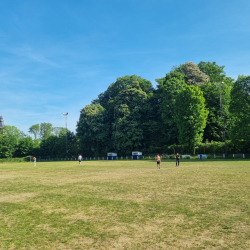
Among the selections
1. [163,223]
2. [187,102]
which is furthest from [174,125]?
[163,223]

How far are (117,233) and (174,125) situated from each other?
58595mm

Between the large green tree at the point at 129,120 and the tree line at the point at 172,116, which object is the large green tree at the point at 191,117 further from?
the large green tree at the point at 129,120

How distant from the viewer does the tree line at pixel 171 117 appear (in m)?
52.7

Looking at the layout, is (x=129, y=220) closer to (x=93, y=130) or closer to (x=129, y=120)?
(x=129, y=120)

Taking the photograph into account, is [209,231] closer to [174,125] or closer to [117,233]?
[117,233]

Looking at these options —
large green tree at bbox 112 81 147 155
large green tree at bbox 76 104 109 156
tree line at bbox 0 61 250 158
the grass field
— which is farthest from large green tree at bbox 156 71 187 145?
the grass field

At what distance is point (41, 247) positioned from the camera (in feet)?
19.1

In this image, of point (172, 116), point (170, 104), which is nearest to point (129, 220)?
point (170, 104)

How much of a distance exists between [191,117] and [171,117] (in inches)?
467

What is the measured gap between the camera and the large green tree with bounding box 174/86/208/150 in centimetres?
5397

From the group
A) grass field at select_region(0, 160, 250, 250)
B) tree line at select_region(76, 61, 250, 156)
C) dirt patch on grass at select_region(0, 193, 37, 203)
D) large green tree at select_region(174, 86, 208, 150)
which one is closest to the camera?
grass field at select_region(0, 160, 250, 250)

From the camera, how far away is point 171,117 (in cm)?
6519

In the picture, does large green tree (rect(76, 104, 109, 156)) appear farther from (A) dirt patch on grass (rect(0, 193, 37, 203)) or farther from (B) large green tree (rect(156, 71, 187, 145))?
(A) dirt patch on grass (rect(0, 193, 37, 203))

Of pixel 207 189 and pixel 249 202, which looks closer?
pixel 249 202
